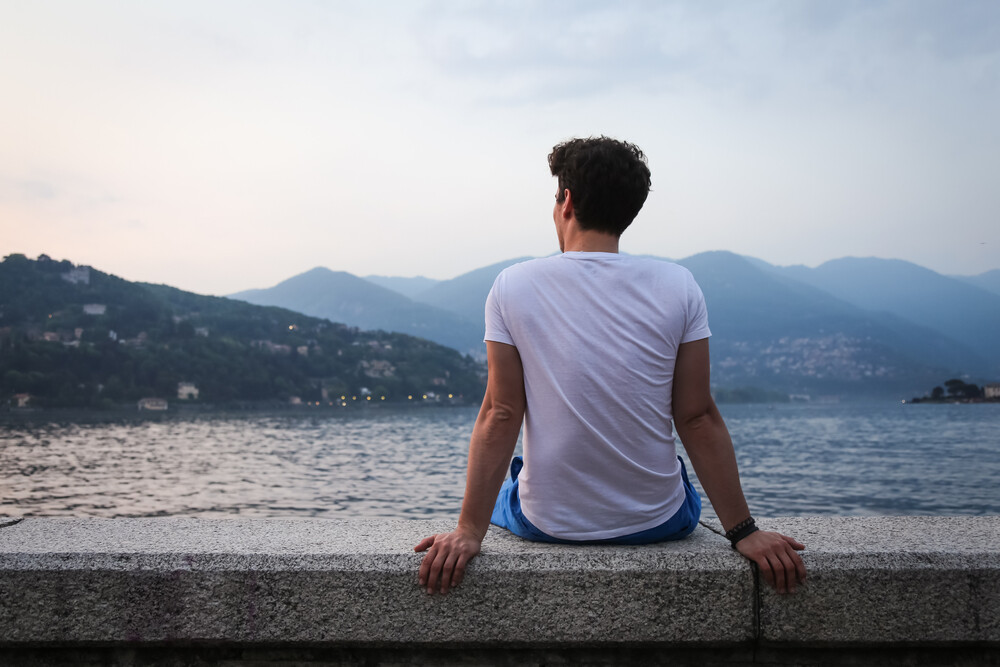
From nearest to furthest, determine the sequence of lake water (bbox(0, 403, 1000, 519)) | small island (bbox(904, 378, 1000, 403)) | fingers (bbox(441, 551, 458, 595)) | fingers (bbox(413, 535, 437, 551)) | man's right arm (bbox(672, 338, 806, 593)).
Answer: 1. fingers (bbox(441, 551, 458, 595))
2. fingers (bbox(413, 535, 437, 551))
3. man's right arm (bbox(672, 338, 806, 593))
4. lake water (bbox(0, 403, 1000, 519))
5. small island (bbox(904, 378, 1000, 403))

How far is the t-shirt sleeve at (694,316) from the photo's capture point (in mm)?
2252

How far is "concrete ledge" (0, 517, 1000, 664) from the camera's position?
2049 mm

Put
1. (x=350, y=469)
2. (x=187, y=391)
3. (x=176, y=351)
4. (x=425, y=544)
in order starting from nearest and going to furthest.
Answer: (x=425, y=544) → (x=350, y=469) → (x=176, y=351) → (x=187, y=391)

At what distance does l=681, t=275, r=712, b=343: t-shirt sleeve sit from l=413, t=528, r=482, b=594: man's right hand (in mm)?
857

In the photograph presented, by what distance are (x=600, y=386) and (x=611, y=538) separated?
0.46 meters

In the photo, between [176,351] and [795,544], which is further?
[176,351]

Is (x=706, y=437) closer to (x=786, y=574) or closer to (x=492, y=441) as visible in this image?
(x=786, y=574)

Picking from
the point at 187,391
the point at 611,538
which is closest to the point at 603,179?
the point at 611,538

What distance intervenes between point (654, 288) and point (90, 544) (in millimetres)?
1720

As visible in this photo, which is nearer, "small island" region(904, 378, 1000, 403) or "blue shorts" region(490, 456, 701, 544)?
"blue shorts" region(490, 456, 701, 544)

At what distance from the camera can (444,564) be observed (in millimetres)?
2020

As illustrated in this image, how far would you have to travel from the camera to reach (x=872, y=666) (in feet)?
7.16

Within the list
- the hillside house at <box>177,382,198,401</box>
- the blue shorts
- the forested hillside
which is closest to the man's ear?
the blue shorts

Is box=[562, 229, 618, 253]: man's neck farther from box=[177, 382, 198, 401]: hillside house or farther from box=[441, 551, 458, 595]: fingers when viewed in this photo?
box=[177, 382, 198, 401]: hillside house
